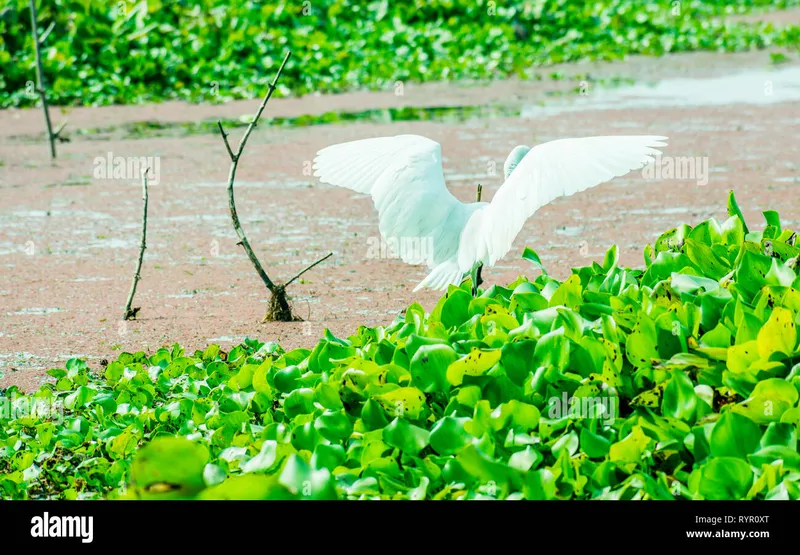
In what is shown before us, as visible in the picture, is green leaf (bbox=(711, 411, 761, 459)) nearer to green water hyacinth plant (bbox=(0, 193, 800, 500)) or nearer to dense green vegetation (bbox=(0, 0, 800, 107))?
green water hyacinth plant (bbox=(0, 193, 800, 500))

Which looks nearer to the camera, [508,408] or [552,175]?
[508,408]

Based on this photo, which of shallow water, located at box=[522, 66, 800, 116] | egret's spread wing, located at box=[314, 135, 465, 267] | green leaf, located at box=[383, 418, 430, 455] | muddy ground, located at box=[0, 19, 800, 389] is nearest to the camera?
green leaf, located at box=[383, 418, 430, 455]

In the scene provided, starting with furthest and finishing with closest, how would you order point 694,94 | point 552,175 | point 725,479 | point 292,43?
point 292,43 → point 694,94 → point 552,175 → point 725,479

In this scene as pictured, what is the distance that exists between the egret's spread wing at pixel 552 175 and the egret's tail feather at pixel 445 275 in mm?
185

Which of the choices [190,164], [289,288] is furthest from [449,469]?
[190,164]

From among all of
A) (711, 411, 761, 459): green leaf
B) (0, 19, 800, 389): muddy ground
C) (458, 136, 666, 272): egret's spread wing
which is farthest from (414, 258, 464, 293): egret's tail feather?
(711, 411, 761, 459): green leaf

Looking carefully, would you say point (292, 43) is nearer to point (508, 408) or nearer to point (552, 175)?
point (552, 175)

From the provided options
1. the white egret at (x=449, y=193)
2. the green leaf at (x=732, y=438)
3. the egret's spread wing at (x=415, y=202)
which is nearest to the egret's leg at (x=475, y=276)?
the white egret at (x=449, y=193)

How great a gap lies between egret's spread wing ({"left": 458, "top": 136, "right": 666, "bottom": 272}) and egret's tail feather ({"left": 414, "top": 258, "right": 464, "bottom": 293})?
0.61ft

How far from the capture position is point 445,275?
5.54 metres

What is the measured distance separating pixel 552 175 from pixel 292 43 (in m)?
14.3

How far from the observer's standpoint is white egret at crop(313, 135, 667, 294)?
4.86m

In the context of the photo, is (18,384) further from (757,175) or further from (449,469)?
(757,175)

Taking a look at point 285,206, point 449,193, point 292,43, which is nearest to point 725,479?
point 449,193
